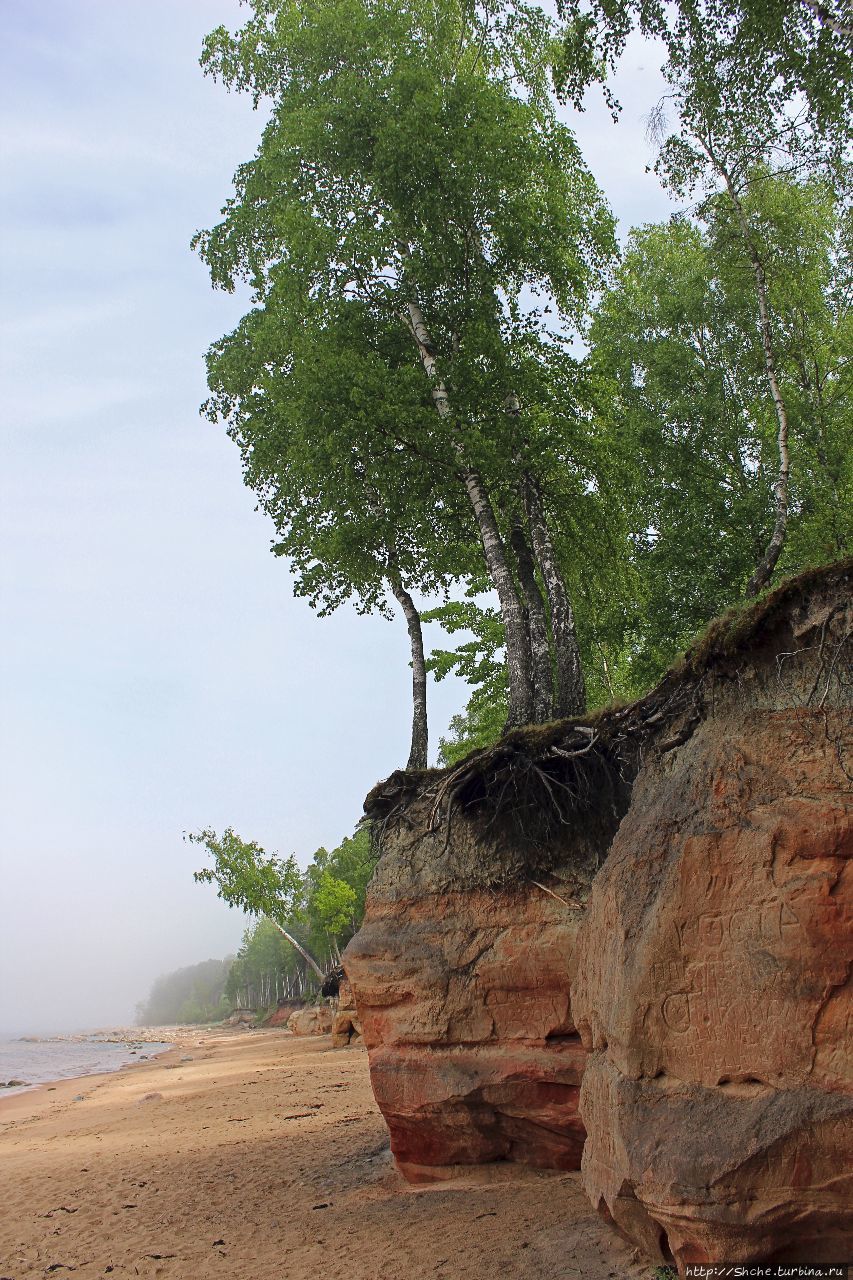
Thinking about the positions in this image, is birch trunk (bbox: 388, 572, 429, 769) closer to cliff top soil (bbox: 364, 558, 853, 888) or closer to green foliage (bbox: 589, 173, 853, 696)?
cliff top soil (bbox: 364, 558, 853, 888)

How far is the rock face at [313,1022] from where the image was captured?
1535 inches

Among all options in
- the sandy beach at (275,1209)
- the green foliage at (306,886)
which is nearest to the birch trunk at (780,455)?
the sandy beach at (275,1209)

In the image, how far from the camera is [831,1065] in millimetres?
5422

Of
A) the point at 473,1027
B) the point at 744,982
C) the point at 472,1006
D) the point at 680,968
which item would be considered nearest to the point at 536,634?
the point at 472,1006

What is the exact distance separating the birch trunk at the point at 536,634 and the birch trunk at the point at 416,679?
2.12 m

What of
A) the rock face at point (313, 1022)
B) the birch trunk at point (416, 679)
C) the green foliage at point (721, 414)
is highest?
the green foliage at point (721, 414)

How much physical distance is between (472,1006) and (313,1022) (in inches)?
1376

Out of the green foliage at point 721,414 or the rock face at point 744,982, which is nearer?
the rock face at point 744,982

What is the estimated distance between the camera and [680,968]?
248 inches

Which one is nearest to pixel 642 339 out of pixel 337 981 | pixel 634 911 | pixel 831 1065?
pixel 634 911

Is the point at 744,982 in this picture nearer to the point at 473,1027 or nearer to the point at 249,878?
the point at 473,1027

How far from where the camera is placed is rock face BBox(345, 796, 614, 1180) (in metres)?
9.02

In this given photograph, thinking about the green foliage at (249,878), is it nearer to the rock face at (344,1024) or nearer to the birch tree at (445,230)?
the rock face at (344,1024)

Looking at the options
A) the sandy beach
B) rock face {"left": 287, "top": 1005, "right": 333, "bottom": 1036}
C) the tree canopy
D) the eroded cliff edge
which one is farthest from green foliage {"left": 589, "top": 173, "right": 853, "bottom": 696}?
rock face {"left": 287, "top": 1005, "right": 333, "bottom": 1036}
